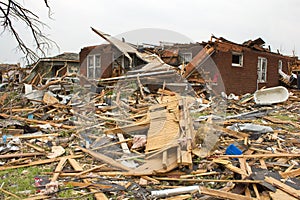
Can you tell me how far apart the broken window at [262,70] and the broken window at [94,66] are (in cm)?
1077

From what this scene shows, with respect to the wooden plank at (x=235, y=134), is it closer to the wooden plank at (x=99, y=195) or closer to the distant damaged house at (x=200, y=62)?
the wooden plank at (x=99, y=195)

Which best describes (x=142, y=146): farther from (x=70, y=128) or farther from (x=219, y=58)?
(x=219, y=58)

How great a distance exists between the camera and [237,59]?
55.6 ft

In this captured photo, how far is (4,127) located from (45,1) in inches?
153

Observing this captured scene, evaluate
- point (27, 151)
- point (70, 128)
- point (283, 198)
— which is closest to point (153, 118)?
point (70, 128)

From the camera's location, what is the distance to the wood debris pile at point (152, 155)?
3.98 m

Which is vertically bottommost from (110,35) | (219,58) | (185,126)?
(185,126)

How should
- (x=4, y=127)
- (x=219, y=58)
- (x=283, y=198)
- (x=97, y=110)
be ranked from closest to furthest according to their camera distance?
(x=283, y=198) → (x=4, y=127) → (x=97, y=110) → (x=219, y=58)

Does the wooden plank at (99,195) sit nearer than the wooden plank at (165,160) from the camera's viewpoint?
Yes

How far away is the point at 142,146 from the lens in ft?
19.5

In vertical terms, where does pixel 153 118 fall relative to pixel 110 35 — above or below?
below

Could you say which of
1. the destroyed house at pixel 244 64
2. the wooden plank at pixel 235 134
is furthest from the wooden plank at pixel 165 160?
the destroyed house at pixel 244 64

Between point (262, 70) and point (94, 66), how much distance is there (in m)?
11.7

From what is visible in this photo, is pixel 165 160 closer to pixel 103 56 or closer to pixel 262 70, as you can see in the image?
pixel 103 56
